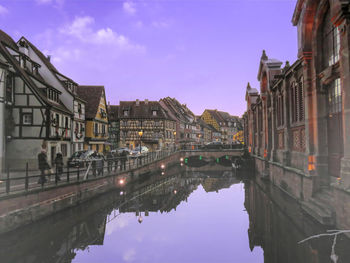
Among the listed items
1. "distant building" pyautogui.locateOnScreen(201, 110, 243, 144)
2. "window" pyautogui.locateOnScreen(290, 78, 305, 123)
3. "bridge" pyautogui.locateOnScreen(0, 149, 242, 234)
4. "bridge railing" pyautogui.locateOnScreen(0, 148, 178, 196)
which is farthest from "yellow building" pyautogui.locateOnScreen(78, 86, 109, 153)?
"distant building" pyautogui.locateOnScreen(201, 110, 243, 144)

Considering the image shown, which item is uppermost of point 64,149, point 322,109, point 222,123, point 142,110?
point 222,123

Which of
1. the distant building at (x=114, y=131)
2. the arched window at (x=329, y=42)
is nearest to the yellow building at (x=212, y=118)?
the distant building at (x=114, y=131)

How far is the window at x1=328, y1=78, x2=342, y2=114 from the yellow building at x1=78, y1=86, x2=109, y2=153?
28.2 metres

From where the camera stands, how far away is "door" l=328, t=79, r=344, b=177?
12453mm

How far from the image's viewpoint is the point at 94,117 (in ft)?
117

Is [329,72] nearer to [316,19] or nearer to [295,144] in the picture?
[316,19]

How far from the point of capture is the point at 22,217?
457 inches

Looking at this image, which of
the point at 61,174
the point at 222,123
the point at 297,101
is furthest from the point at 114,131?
the point at 222,123

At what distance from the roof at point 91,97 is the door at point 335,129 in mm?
28260

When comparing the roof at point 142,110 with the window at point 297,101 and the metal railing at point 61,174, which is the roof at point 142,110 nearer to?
the metal railing at point 61,174

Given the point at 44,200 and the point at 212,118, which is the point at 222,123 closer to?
the point at 212,118

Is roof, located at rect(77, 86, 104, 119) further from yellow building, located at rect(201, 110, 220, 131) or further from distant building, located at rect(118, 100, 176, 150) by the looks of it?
yellow building, located at rect(201, 110, 220, 131)

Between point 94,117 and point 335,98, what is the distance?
28639mm

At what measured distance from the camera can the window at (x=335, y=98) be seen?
12438 mm
